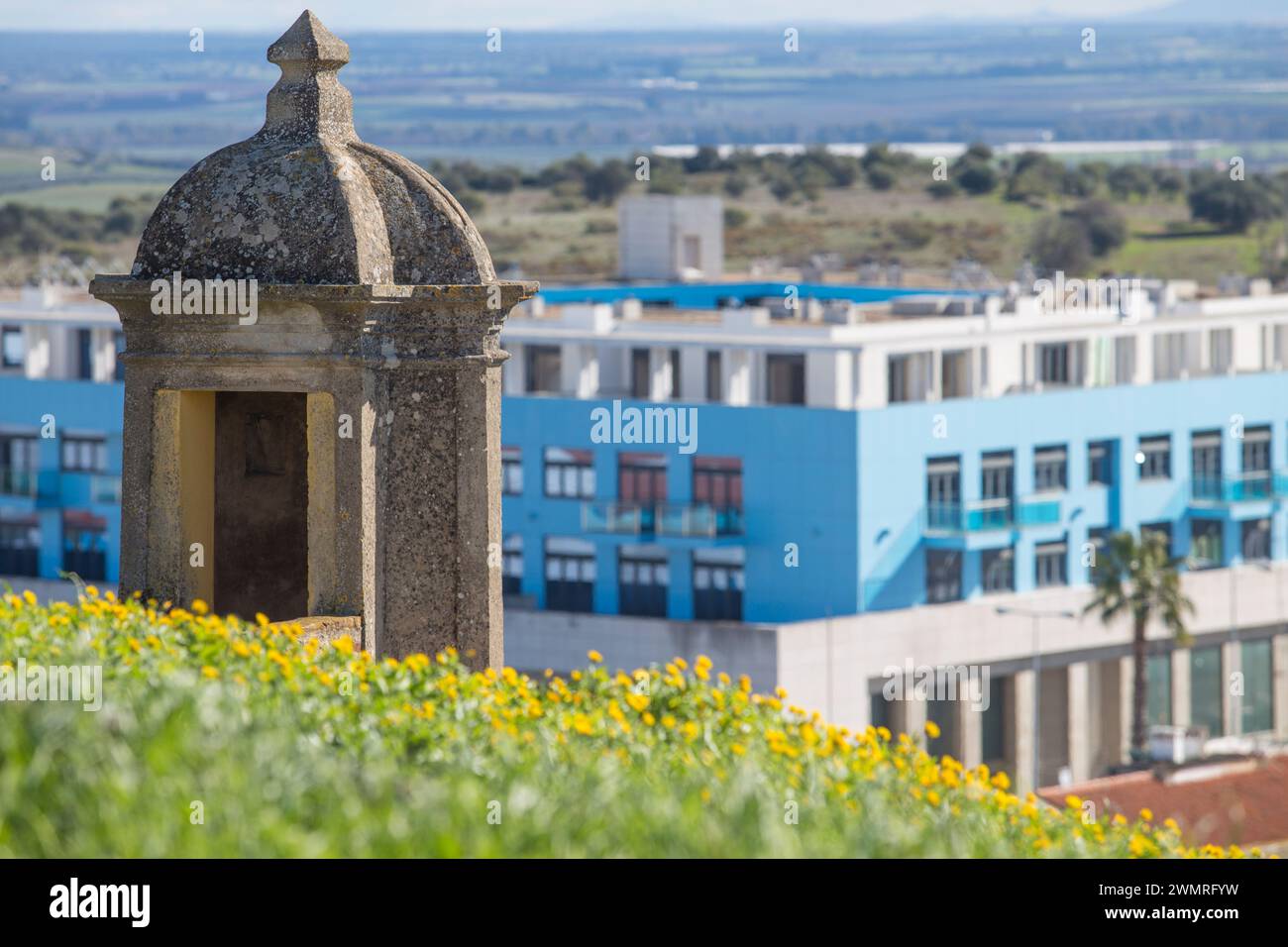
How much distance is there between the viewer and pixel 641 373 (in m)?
77.5

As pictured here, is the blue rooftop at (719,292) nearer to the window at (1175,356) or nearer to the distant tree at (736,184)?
the window at (1175,356)

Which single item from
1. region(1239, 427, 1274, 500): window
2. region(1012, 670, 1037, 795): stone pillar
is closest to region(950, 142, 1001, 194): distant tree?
region(1239, 427, 1274, 500): window

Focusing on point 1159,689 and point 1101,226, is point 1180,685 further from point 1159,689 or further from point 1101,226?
point 1101,226

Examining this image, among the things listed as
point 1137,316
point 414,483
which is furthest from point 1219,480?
point 414,483

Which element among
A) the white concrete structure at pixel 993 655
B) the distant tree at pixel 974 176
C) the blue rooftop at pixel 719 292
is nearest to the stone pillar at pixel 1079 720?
the white concrete structure at pixel 993 655

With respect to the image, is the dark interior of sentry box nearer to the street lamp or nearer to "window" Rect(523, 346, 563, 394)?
the street lamp

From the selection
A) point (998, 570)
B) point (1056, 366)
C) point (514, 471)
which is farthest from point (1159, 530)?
point (514, 471)

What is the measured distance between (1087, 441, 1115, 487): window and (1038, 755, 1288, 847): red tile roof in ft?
34.5

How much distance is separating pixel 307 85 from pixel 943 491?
61180 mm

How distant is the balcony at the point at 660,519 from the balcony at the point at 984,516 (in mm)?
5321

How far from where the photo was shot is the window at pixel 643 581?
7412 cm

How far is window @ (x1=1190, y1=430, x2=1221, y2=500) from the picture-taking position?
262 feet
